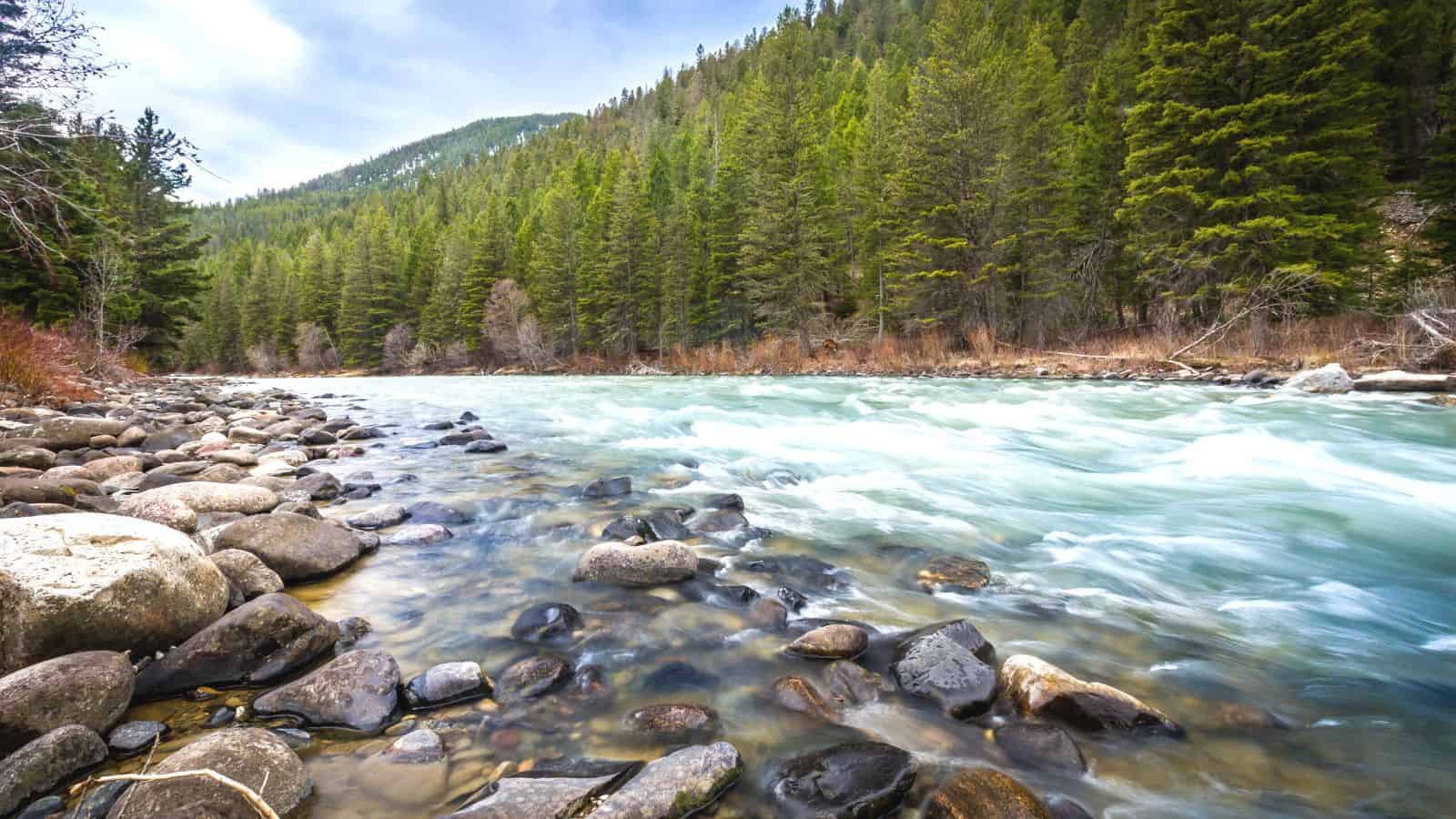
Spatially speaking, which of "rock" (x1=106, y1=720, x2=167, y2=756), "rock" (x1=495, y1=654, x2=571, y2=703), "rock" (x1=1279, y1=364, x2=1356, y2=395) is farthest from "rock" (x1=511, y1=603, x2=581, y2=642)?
"rock" (x1=1279, y1=364, x2=1356, y2=395)

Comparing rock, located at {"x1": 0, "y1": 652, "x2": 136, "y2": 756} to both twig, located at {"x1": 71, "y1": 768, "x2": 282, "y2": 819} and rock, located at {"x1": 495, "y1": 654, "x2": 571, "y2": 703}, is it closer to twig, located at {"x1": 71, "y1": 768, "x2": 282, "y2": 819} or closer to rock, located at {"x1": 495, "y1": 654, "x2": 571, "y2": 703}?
twig, located at {"x1": 71, "y1": 768, "x2": 282, "y2": 819}

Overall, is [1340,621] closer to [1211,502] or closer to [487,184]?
[1211,502]

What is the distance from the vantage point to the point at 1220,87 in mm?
15594

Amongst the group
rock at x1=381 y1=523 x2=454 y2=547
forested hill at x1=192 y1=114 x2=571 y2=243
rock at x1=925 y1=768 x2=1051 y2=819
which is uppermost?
forested hill at x1=192 y1=114 x2=571 y2=243

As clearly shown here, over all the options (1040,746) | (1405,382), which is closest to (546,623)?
(1040,746)

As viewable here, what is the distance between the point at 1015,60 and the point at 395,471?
32.4 metres

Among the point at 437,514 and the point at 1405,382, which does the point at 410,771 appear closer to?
the point at 437,514

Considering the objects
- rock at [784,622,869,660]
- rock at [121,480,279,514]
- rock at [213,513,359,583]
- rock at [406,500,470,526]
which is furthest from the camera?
rock at [406,500,470,526]

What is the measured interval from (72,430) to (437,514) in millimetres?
5501

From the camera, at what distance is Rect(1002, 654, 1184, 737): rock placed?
2.23m

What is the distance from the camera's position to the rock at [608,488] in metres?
5.66

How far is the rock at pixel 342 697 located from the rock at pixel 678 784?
1.09 meters

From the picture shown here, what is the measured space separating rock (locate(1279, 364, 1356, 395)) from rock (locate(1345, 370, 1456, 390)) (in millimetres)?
174

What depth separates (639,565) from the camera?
370 centimetres
